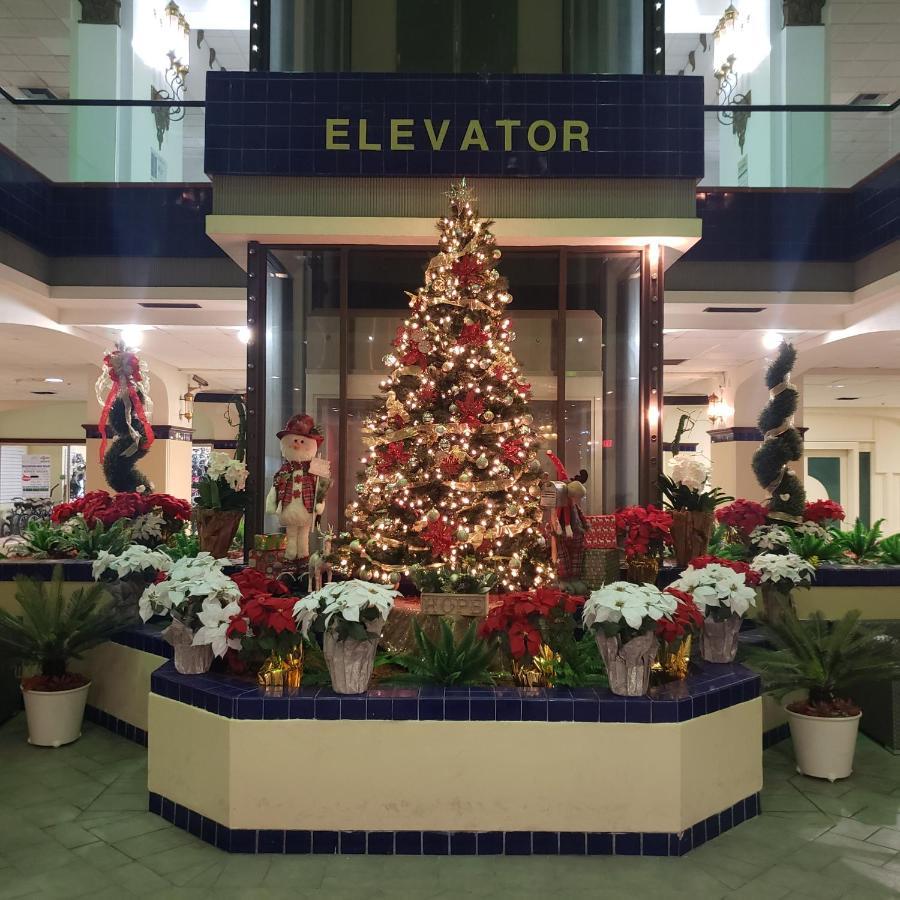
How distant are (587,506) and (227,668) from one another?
369cm

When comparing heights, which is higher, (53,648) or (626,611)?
(626,611)

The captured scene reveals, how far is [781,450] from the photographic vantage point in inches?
299

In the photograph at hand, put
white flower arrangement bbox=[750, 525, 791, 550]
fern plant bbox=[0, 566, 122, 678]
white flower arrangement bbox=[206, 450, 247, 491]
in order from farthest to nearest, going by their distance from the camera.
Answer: white flower arrangement bbox=[750, 525, 791, 550], white flower arrangement bbox=[206, 450, 247, 491], fern plant bbox=[0, 566, 122, 678]

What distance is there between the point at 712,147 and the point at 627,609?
23.6 feet

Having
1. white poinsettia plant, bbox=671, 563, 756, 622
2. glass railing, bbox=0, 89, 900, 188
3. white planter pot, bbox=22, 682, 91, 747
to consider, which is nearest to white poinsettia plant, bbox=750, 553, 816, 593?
white poinsettia plant, bbox=671, 563, 756, 622

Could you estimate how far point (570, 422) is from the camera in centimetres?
689

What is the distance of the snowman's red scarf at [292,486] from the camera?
5781mm

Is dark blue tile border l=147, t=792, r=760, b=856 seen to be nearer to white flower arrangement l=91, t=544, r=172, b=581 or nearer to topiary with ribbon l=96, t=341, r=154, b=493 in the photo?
white flower arrangement l=91, t=544, r=172, b=581

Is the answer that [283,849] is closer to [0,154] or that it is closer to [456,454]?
[456,454]

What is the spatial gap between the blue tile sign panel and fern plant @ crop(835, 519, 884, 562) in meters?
3.31

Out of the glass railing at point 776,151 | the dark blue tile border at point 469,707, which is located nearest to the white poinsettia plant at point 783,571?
the dark blue tile border at point 469,707

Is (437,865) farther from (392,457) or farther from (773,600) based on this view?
(773,600)

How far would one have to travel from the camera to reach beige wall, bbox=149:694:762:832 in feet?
11.5

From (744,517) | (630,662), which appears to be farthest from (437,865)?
(744,517)
